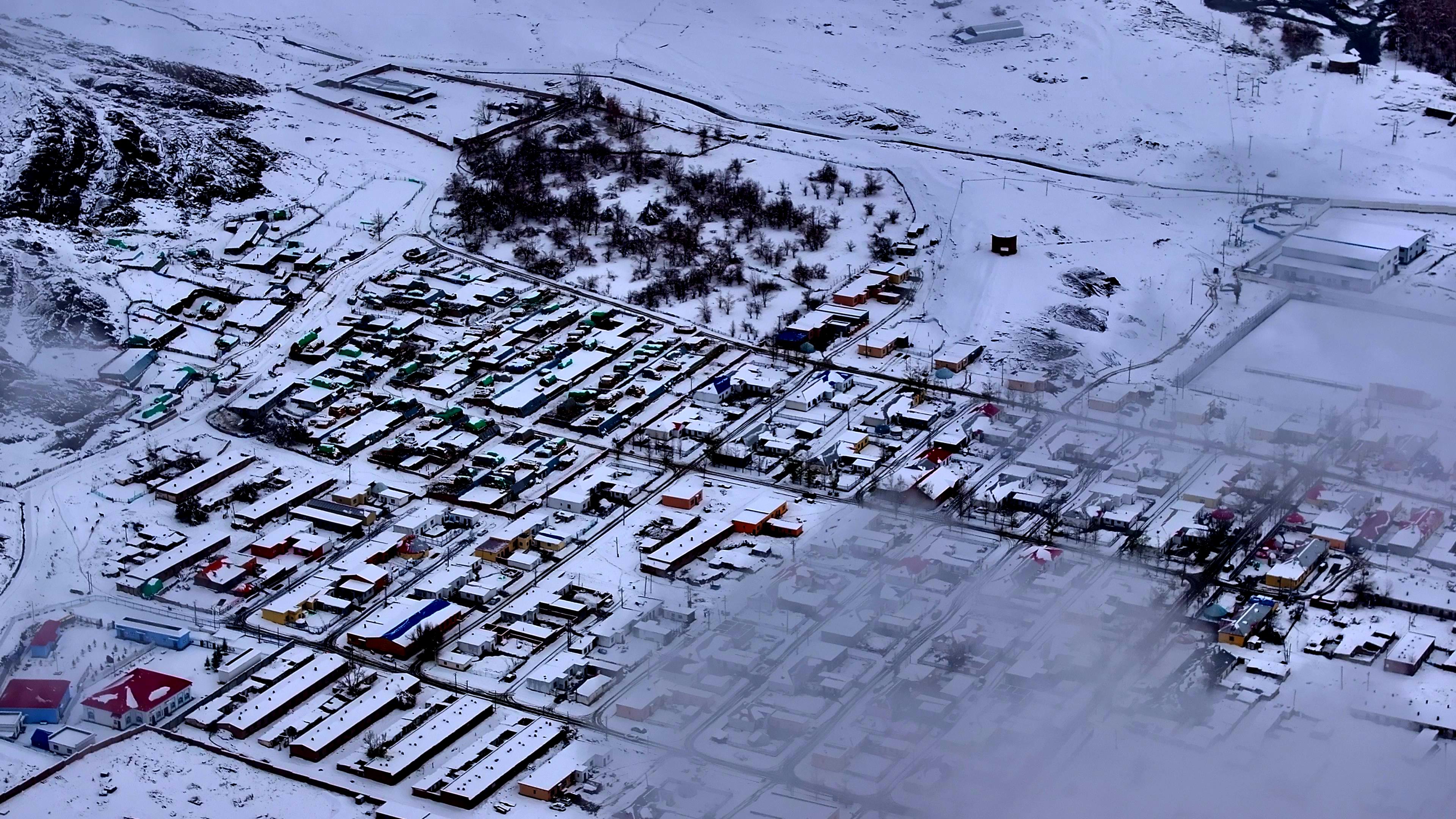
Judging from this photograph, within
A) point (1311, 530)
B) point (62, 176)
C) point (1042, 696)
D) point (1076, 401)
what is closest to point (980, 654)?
point (1042, 696)

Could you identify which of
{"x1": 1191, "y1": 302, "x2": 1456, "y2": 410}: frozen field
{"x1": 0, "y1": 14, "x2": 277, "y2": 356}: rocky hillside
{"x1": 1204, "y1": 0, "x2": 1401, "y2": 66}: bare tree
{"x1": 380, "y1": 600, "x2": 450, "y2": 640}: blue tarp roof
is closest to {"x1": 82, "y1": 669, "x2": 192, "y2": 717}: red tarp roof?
{"x1": 380, "y1": 600, "x2": 450, "y2": 640}: blue tarp roof

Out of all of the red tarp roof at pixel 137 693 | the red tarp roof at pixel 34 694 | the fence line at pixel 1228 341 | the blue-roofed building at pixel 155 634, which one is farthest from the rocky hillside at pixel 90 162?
the fence line at pixel 1228 341

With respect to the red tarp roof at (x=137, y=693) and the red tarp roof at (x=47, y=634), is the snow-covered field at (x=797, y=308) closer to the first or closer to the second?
the red tarp roof at (x=47, y=634)

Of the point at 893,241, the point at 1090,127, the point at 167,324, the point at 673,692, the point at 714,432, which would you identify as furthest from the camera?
the point at 1090,127

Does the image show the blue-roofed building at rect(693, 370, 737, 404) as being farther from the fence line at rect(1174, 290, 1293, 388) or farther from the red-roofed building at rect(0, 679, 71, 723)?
the red-roofed building at rect(0, 679, 71, 723)

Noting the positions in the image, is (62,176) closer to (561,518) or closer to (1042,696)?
(561,518)

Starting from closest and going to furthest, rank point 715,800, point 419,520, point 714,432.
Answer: point 715,800, point 419,520, point 714,432

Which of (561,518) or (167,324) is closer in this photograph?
(561,518)
